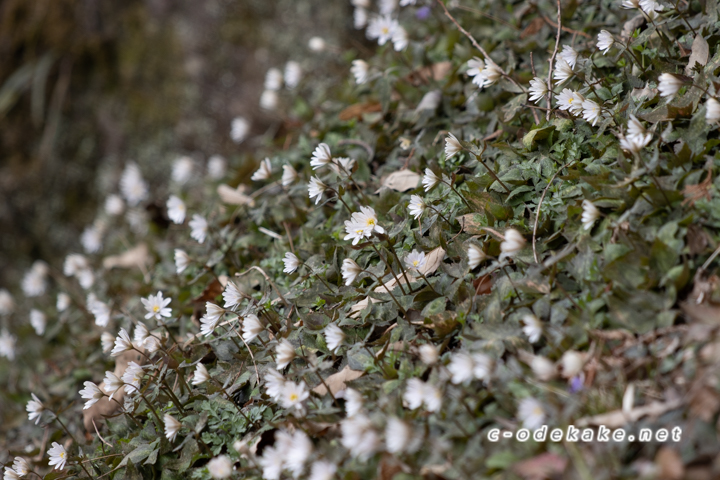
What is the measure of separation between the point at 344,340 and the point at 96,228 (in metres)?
2.60

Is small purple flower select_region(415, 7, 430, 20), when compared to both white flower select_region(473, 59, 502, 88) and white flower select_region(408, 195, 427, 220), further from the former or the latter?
white flower select_region(408, 195, 427, 220)

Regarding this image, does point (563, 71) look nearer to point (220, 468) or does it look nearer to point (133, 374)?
point (220, 468)

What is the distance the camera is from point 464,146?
226 centimetres

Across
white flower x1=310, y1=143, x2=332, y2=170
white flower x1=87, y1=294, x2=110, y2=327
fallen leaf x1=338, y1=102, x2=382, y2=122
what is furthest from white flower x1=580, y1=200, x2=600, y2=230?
white flower x1=87, y1=294, x2=110, y2=327

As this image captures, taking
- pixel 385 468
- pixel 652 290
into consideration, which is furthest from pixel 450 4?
pixel 385 468

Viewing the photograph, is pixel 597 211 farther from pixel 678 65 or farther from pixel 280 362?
pixel 280 362

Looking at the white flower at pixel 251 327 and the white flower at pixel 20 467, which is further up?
the white flower at pixel 251 327

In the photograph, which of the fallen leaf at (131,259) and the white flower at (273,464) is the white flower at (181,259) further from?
the white flower at (273,464)

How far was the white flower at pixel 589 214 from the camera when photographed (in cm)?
174

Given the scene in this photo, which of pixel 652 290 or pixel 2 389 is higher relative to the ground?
pixel 652 290

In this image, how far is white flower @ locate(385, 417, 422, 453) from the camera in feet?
4.52

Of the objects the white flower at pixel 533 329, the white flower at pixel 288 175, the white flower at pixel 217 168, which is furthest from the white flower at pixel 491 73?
the white flower at pixel 217 168

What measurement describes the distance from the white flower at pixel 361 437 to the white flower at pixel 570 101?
1.41 m

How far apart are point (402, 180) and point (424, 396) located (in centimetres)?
124
